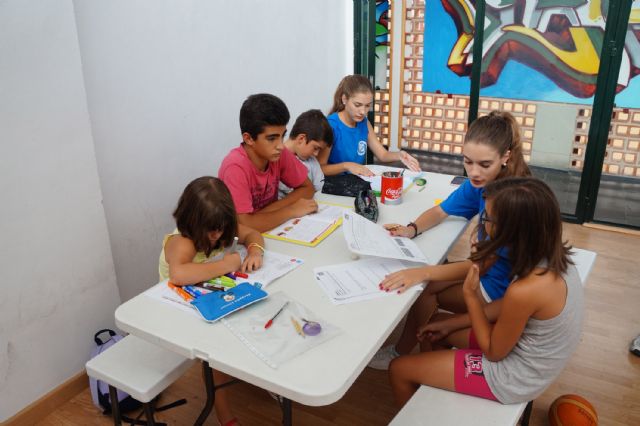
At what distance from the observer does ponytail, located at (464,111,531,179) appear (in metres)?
1.89

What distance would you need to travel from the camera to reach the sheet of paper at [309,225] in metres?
1.98

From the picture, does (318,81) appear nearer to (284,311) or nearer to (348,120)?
(348,120)

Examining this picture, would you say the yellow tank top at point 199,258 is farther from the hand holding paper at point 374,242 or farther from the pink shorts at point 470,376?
the pink shorts at point 470,376

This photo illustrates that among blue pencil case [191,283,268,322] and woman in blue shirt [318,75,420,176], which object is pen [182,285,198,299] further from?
woman in blue shirt [318,75,420,176]

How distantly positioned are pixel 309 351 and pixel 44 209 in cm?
131

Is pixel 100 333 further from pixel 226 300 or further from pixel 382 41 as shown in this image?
pixel 382 41

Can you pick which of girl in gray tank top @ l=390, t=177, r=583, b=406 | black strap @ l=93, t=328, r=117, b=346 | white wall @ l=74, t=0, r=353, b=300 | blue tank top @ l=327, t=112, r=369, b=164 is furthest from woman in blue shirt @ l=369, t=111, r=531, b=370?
white wall @ l=74, t=0, r=353, b=300

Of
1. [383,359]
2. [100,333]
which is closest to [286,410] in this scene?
[383,359]

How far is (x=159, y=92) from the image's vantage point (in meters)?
2.63

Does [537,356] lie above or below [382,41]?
below

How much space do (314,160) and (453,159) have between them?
2847 mm

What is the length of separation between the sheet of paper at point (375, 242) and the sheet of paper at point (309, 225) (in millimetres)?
118

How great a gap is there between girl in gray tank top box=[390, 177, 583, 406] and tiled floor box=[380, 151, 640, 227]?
2810 mm

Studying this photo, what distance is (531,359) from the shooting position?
147 cm
